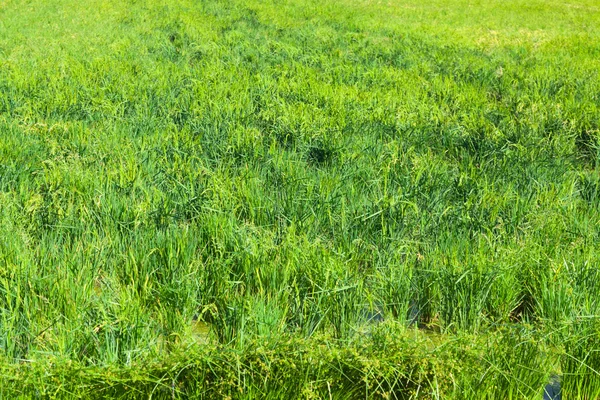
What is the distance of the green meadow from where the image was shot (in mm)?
2471

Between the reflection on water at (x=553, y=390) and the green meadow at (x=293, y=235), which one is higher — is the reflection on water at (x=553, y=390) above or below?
below

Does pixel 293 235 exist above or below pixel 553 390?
above

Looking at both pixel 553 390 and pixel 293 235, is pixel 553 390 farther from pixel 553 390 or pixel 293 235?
pixel 293 235

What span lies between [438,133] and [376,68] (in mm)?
3226

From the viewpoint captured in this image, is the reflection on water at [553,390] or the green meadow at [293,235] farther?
the reflection on water at [553,390]

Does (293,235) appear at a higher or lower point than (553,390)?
higher

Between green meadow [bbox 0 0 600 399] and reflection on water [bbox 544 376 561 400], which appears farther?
reflection on water [bbox 544 376 561 400]

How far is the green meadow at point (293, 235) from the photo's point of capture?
247cm

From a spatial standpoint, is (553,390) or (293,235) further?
(293,235)

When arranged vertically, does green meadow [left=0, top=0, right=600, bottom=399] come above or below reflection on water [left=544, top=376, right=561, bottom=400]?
above

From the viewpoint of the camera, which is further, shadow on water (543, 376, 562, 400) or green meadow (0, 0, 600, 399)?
shadow on water (543, 376, 562, 400)

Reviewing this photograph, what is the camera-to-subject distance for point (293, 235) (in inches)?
128

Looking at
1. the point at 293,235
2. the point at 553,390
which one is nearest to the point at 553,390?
the point at 553,390

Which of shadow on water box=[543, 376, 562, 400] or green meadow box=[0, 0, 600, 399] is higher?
green meadow box=[0, 0, 600, 399]
